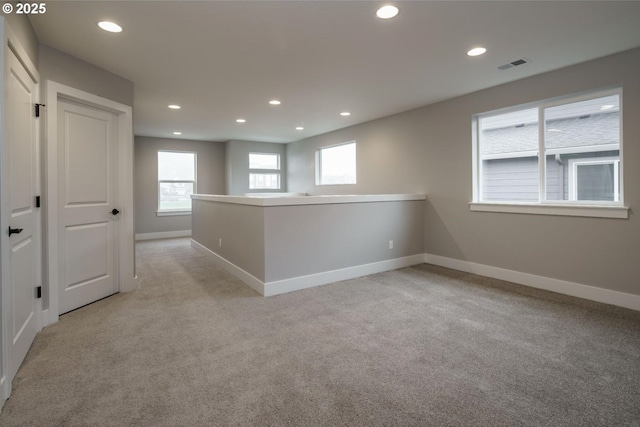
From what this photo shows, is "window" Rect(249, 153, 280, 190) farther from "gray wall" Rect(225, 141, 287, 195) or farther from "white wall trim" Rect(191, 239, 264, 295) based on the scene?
"white wall trim" Rect(191, 239, 264, 295)

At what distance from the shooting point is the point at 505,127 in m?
4.14

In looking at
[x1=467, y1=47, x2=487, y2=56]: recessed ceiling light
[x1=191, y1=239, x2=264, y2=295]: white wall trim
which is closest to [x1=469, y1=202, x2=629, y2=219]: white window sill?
[x1=467, y1=47, x2=487, y2=56]: recessed ceiling light

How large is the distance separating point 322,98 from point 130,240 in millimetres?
3094

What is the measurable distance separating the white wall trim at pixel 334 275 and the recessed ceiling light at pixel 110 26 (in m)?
2.66

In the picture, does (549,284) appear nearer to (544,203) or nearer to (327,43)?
(544,203)

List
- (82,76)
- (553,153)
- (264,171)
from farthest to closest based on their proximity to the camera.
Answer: (264,171)
(553,153)
(82,76)

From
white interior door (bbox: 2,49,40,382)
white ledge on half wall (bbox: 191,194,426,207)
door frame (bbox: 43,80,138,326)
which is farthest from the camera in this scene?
white ledge on half wall (bbox: 191,194,426,207)

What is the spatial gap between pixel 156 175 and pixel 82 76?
188 inches

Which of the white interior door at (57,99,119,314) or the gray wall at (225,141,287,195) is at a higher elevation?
the gray wall at (225,141,287,195)

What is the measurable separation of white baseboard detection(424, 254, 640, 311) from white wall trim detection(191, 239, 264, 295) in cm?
277

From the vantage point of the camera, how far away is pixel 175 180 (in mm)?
7945

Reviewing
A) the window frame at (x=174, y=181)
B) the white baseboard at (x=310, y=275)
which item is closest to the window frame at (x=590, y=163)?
the white baseboard at (x=310, y=275)

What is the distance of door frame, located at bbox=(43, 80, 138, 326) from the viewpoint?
2811mm

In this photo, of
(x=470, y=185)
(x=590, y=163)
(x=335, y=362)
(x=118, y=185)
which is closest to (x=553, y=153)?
(x=590, y=163)
